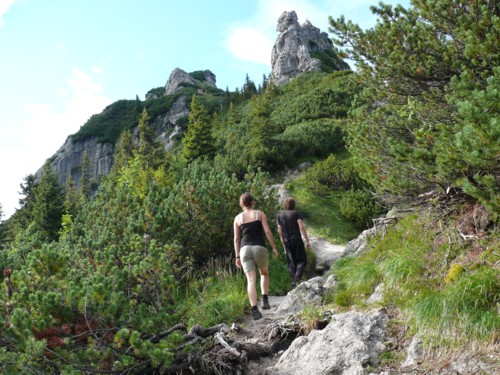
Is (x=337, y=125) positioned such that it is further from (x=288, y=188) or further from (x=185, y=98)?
(x=185, y=98)

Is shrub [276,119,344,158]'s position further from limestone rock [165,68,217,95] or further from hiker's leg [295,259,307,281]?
limestone rock [165,68,217,95]

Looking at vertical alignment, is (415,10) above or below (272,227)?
above

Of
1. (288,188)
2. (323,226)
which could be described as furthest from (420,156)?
(288,188)

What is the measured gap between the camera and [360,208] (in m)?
15.7

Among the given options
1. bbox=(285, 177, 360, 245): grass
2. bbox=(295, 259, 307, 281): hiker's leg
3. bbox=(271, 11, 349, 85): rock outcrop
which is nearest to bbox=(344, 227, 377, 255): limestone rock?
bbox=(295, 259, 307, 281): hiker's leg

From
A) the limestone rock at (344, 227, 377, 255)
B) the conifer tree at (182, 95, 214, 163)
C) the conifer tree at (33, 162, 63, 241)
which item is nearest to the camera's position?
the limestone rock at (344, 227, 377, 255)

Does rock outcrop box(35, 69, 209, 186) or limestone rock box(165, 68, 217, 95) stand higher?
limestone rock box(165, 68, 217, 95)

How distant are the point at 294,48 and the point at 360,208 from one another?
7101cm

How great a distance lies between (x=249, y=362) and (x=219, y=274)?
3577 millimetres

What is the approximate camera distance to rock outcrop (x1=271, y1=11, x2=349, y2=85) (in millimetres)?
74169

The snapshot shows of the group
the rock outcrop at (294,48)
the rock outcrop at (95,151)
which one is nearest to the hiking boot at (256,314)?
the rock outcrop at (294,48)

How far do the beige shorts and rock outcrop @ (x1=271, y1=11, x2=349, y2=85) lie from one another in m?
63.7

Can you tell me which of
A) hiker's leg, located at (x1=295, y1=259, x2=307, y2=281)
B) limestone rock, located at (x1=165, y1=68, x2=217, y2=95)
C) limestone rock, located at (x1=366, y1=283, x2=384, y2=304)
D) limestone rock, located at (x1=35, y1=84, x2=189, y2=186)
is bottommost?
limestone rock, located at (x1=366, y1=283, x2=384, y2=304)

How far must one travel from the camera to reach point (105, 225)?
9242 mm
